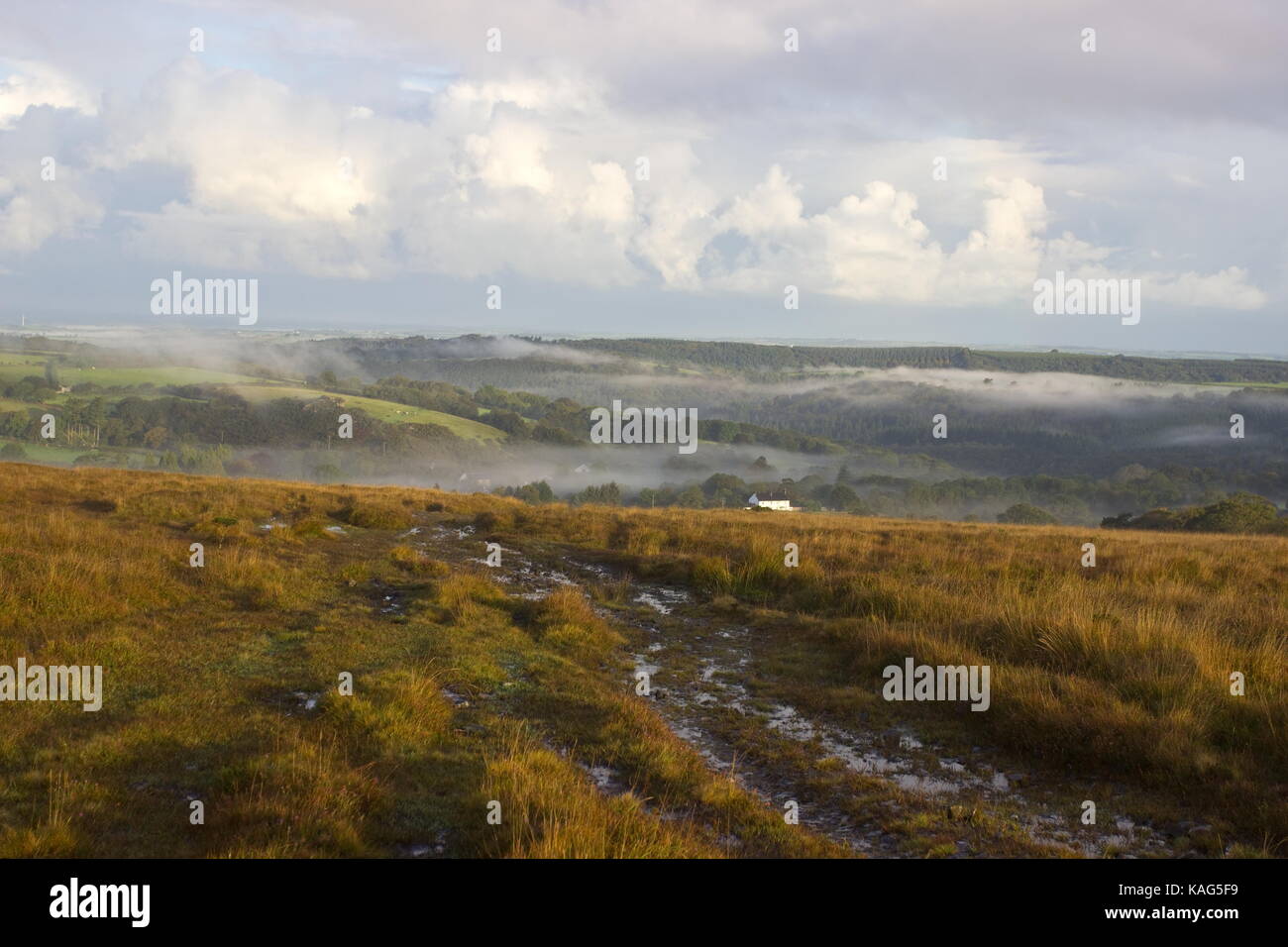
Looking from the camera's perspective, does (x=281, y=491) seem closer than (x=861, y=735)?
No

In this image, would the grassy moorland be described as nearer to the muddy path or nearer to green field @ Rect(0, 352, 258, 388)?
the muddy path

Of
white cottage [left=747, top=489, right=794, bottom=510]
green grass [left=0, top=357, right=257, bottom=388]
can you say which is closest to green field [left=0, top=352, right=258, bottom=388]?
green grass [left=0, top=357, right=257, bottom=388]

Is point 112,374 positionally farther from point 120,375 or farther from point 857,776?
point 857,776

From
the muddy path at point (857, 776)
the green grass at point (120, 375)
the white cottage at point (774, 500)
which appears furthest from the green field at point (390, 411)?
the muddy path at point (857, 776)

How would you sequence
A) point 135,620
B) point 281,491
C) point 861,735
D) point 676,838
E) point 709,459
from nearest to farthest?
point 676,838 → point 861,735 → point 135,620 → point 281,491 → point 709,459

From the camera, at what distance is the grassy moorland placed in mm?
5340

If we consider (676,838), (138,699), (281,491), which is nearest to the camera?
(676,838)

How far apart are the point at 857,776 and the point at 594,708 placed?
8.69 feet

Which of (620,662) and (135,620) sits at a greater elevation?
(135,620)

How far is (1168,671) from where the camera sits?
26.8 feet

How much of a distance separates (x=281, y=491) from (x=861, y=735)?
24702 millimetres

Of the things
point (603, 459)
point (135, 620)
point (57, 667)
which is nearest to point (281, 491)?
point (135, 620)

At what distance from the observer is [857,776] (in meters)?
6.94
